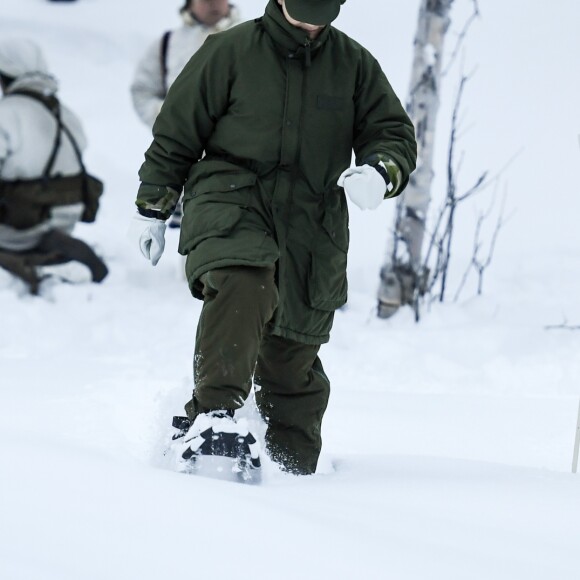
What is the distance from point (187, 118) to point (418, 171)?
361 centimetres

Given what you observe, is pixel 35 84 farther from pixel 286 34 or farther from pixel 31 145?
pixel 286 34

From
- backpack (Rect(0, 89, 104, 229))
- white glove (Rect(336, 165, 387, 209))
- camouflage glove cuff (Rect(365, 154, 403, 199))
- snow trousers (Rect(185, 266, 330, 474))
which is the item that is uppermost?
backpack (Rect(0, 89, 104, 229))

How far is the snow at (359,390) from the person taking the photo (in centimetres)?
190

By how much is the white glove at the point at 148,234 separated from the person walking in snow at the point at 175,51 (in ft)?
11.7

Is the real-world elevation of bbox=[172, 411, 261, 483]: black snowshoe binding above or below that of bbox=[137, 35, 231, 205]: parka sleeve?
below

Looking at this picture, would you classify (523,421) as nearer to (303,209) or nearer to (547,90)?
(303,209)

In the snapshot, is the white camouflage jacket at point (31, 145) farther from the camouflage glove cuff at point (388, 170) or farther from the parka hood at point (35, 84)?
the camouflage glove cuff at point (388, 170)

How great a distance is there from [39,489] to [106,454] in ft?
2.44

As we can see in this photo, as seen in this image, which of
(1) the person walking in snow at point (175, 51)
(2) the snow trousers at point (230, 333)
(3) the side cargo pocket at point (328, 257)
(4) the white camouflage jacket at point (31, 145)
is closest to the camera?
(2) the snow trousers at point (230, 333)

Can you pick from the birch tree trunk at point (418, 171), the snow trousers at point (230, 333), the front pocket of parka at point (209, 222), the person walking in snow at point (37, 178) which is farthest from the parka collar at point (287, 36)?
the person walking in snow at point (37, 178)

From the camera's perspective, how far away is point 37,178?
641cm

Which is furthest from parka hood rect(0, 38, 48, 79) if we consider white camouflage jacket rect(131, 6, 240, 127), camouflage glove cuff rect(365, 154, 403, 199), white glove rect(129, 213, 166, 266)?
camouflage glove cuff rect(365, 154, 403, 199)

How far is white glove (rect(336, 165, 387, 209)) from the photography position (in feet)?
9.23

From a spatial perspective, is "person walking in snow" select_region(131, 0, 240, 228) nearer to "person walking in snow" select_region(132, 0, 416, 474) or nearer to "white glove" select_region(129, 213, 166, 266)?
"white glove" select_region(129, 213, 166, 266)
